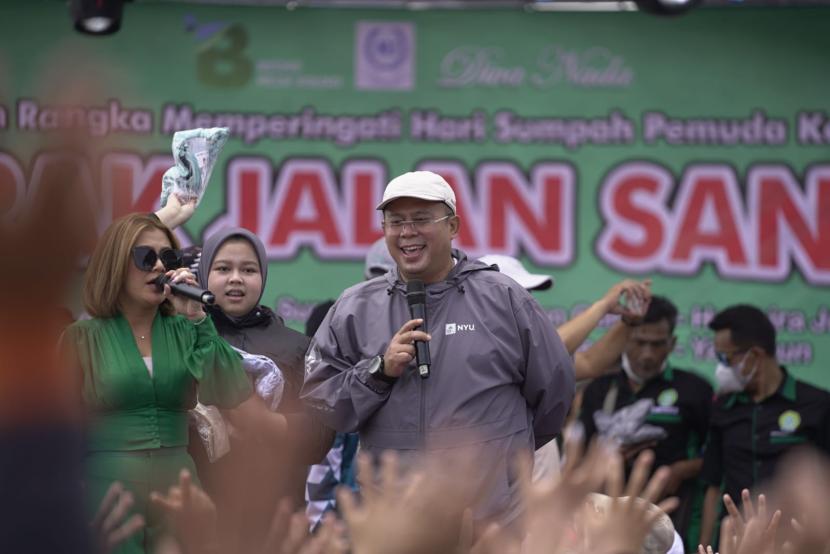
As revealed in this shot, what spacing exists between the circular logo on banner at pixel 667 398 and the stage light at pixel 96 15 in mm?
3383

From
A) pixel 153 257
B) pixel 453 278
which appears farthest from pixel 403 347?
pixel 153 257

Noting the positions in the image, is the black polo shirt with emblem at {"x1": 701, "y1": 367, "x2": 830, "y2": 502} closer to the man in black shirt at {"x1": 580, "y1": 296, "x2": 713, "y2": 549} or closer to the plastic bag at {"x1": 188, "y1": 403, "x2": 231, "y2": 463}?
the man in black shirt at {"x1": 580, "y1": 296, "x2": 713, "y2": 549}

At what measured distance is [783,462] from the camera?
20.0 ft

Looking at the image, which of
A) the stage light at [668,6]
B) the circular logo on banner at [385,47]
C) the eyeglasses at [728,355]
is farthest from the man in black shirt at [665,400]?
the circular logo on banner at [385,47]

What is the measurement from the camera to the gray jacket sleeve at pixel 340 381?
12.6 feet

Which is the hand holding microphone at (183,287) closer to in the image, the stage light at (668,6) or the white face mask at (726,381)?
the white face mask at (726,381)

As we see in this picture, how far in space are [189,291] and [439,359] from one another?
79cm

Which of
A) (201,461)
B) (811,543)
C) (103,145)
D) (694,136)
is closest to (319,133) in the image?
(694,136)

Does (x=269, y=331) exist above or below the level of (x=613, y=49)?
below

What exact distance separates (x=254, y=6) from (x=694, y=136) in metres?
2.65

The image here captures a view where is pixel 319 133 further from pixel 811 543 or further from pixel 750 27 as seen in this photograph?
pixel 811 543

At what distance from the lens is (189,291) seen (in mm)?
3512

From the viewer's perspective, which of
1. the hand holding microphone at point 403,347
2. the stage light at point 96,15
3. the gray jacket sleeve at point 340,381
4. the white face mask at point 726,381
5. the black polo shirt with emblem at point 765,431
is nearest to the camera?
the hand holding microphone at point 403,347

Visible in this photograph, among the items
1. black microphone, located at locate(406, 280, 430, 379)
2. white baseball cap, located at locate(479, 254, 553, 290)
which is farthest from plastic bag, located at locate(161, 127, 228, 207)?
white baseball cap, located at locate(479, 254, 553, 290)
